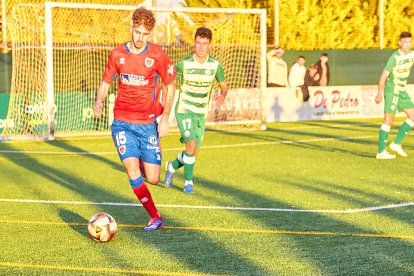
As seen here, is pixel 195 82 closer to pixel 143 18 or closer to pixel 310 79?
pixel 143 18

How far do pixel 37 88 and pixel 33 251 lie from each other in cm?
1376

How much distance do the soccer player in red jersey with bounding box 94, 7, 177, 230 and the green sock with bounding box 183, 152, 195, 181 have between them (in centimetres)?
266

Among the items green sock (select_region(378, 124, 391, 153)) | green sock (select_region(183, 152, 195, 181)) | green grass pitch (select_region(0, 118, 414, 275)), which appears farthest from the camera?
green sock (select_region(378, 124, 391, 153))

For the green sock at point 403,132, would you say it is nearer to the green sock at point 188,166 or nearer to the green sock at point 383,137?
the green sock at point 383,137

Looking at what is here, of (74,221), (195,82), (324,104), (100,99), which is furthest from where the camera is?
A: (324,104)

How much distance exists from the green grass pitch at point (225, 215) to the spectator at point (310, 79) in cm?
884

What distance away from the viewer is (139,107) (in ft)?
30.4

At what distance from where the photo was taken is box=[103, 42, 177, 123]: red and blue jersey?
29.8 feet

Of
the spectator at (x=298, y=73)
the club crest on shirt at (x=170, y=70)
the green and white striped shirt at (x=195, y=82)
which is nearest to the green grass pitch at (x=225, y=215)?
the green and white striped shirt at (x=195, y=82)

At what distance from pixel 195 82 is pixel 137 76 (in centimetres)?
330

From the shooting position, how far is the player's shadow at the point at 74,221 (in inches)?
353

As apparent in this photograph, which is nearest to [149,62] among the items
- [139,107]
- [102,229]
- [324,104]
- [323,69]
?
[139,107]

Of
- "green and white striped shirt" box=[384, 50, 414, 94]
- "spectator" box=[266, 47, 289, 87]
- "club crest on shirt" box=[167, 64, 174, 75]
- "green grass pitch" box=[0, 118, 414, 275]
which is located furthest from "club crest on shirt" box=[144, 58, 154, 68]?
"spectator" box=[266, 47, 289, 87]

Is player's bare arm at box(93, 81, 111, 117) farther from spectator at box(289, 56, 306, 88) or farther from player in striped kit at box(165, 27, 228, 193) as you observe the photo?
spectator at box(289, 56, 306, 88)
